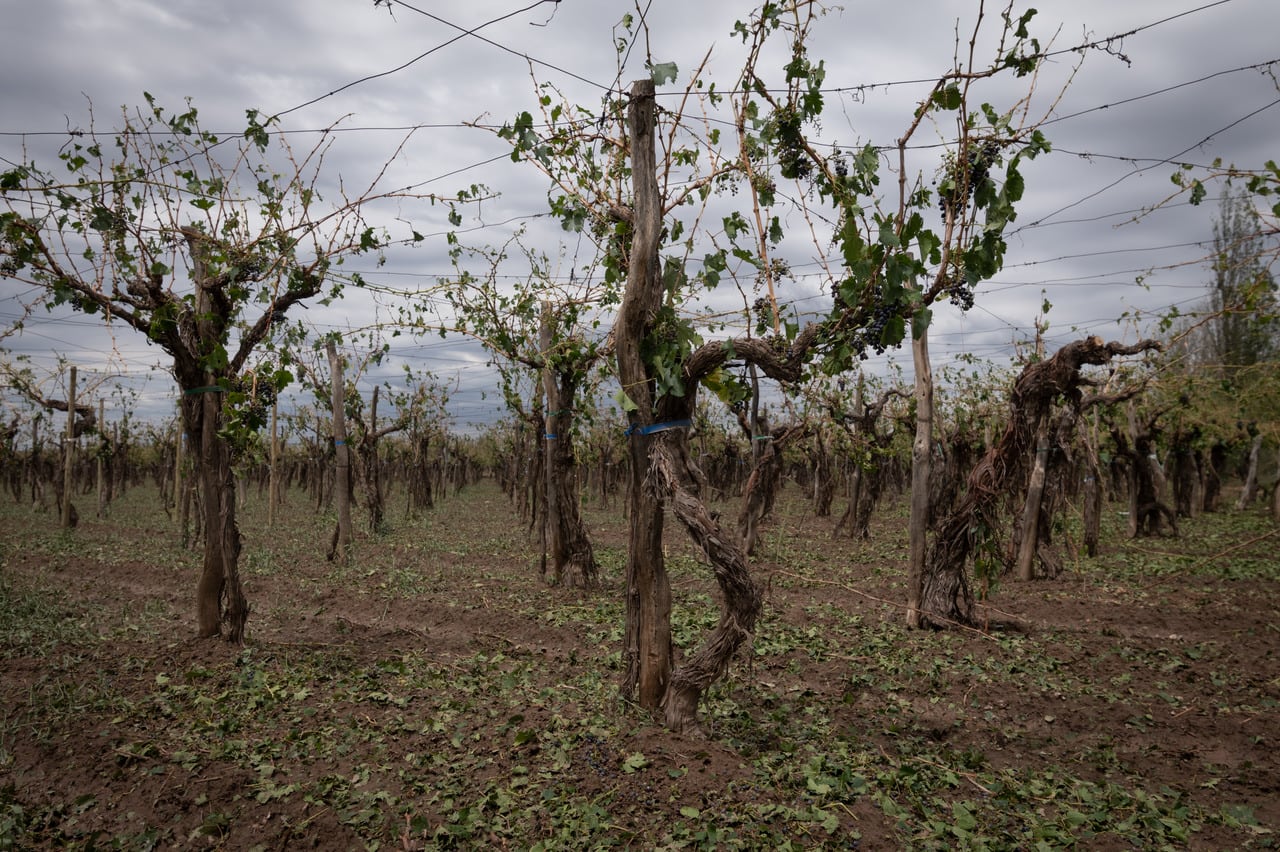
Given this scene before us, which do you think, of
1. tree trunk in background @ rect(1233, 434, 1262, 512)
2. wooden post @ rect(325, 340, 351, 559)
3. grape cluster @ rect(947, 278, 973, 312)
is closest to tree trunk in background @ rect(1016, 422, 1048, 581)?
grape cluster @ rect(947, 278, 973, 312)

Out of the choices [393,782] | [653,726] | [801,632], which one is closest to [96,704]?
[393,782]

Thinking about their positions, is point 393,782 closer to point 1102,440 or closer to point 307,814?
point 307,814

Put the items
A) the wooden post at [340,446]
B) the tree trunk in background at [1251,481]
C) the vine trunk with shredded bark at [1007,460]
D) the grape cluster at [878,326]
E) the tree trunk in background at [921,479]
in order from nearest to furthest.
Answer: the grape cluster at [878,326], the vine trunk with shredded bark at [1007,460], the tree trunk in background at [921,479], the wooden post at [340,446], the tree trunk in background at [1251,481]

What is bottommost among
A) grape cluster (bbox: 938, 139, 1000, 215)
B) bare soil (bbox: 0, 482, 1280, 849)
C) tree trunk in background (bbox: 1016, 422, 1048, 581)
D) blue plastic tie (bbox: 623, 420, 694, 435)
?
bare soil (bbox: 0, 482, 1280, 849)

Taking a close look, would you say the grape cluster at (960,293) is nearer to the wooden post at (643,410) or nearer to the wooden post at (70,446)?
the wooden post at (643,410)

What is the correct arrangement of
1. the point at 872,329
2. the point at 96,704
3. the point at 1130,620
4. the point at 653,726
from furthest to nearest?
the point at 1130,620 → the point at 96,704 → the point at 653,726 → the point at 872,329

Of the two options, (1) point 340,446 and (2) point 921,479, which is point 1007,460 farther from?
(1) point 340,446

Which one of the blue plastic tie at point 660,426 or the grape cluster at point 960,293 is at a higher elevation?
the grape cluster at point 960,293

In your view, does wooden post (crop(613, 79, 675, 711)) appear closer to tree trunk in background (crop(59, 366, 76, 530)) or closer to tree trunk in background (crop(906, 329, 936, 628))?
tree trunk in background (crop(906, 329, 936, 628))

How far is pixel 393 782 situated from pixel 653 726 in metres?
1.66

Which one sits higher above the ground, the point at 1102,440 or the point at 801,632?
the point at 1102,440

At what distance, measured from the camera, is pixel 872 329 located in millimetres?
4328

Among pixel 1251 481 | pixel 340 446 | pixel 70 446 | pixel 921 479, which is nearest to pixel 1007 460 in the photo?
pixel 921 479

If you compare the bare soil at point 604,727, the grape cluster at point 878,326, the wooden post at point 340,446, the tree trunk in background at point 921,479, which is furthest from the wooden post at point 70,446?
the grape cluster at point 878,326
